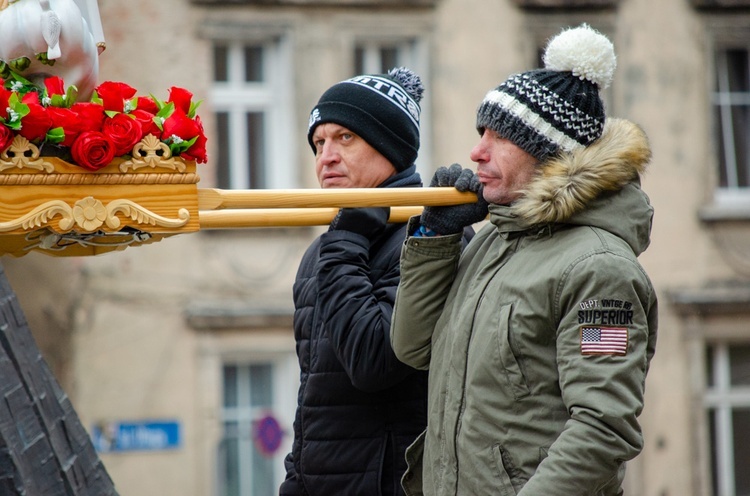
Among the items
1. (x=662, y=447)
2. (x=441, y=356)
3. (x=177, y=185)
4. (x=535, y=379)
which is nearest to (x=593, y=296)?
(x=535, y=379)

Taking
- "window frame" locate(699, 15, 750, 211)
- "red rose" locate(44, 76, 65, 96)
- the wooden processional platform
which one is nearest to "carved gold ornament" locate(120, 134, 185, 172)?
the wooden processional platform

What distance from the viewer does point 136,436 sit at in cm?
1243

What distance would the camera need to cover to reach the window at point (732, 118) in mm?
13664

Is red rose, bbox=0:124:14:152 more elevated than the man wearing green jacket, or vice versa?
red rose, bbox=0:124:14:152

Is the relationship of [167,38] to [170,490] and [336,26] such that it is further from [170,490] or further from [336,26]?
[170,490]

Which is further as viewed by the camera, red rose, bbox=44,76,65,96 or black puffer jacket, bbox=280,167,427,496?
black puffer jacket, bbox=280,167,427,496

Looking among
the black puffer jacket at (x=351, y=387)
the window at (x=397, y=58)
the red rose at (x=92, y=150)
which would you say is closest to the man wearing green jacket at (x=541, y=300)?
the black puffer jacket at (x=351, y=387)

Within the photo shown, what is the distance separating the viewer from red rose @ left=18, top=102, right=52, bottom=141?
9.59ft

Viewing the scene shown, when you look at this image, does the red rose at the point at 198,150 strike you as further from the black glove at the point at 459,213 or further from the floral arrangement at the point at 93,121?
the black glove at the point at 459,213

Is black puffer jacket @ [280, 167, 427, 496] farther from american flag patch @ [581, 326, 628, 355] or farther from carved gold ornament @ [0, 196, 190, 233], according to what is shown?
american flag patch @ [581, 326, 628, 355]

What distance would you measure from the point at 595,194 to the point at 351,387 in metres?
0.89

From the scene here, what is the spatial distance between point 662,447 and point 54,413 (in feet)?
33.6

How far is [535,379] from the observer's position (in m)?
2.77

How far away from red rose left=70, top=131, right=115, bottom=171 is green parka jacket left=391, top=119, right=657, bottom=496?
0.78 metres
